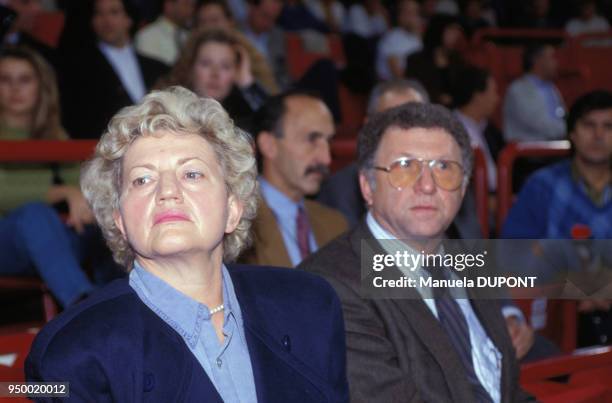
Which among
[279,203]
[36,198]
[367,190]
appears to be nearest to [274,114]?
[279,203]

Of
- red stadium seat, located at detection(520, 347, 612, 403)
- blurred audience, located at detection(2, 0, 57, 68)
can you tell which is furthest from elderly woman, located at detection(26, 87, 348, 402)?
blurred audience, located at detection(2, 0, 57, 68)

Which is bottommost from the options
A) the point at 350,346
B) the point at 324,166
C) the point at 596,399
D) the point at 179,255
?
the point at 596,399

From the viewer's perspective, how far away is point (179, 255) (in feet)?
5.22

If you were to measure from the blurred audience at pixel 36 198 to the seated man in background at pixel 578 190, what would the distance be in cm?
152

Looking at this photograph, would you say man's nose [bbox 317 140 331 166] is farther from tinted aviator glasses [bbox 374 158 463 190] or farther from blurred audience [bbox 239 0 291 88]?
blurred audience [bbox 239 0 291 88]

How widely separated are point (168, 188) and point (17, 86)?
1.90 meters

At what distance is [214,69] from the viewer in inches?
152

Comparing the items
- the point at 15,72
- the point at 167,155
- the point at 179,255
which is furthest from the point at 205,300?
the point at 15,72

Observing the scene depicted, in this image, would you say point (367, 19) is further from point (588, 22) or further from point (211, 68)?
point (211, 68)

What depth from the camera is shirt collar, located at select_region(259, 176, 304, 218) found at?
3.05 m

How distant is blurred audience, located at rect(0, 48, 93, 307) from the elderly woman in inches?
33.4

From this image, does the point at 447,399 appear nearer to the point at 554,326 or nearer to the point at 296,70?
the point at 554,326

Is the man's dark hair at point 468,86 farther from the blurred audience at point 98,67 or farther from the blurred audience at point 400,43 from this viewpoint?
the blurred audience at point 98,67

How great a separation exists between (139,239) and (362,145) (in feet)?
2.85
